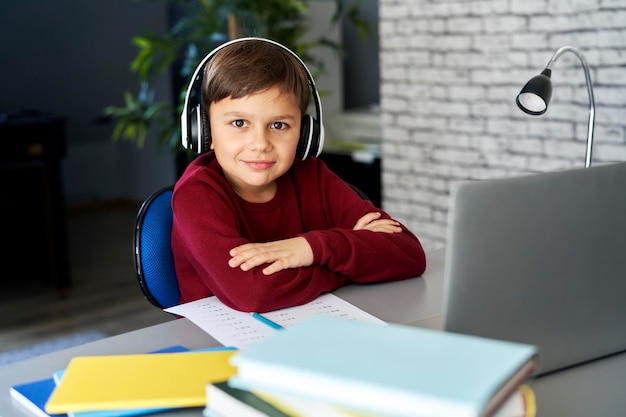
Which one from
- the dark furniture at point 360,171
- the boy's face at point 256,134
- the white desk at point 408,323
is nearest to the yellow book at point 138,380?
the white desk at point 408,323

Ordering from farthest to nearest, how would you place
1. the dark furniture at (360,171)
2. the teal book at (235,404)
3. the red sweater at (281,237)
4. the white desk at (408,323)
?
1. the dark furniture at (360,171)
2. the red sweater at (281,237)
3. the white desk at (408,323)
4. the teal book at (235,404)

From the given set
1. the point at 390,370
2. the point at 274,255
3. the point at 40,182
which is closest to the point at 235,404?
the point at 390,370

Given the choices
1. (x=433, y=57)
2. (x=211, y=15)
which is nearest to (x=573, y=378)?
(x=433, y=57)

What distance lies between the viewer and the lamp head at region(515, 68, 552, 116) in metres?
1.73

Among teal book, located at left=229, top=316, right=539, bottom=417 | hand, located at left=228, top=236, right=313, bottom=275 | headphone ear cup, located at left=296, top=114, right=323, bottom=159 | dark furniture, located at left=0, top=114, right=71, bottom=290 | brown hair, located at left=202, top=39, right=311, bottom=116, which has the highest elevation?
brown hair, located at left=202, top=39, right=311, bottom=116

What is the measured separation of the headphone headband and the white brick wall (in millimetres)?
1862

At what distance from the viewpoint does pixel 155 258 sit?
1.71 meters

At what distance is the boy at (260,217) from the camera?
4.78ft

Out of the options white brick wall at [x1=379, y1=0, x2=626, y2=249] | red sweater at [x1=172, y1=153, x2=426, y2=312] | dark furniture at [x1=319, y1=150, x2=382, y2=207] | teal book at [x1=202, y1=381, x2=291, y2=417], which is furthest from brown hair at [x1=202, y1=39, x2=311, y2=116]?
dark furniture at [x1=319, y1=150, x2=382, y2=207]

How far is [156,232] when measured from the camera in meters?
1.73

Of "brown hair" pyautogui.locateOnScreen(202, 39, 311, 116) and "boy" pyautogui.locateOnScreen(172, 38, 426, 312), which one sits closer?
"boy" pyautogui.locateOnScreen(172, 38, 426, 312)

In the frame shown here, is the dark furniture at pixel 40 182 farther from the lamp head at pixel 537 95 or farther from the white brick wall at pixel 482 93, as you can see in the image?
the lamp head at pixel 537 95

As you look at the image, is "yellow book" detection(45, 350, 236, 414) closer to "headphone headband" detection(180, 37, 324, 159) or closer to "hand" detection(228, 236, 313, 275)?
"hand" detection(228, 236, 313, 275)

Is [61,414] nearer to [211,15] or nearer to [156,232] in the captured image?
[156,232]
